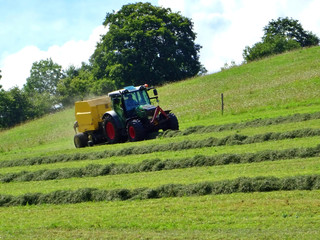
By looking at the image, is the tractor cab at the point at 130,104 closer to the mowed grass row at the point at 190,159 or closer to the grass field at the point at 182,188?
the grass field at the point at 182,188

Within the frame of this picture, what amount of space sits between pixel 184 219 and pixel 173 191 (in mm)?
2337

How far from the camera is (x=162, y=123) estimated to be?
2466 centimetres

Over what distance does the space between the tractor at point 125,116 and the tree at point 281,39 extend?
47022mm

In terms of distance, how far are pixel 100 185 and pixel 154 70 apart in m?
48.6

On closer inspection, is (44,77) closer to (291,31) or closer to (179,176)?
(291,31)

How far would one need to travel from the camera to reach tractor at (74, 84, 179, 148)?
944 inches

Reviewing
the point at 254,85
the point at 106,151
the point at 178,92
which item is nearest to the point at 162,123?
the point at 106,151

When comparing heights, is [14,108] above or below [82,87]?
below

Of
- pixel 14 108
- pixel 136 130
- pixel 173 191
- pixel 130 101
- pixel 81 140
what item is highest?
pixel 14 108

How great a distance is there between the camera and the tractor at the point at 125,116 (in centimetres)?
2398

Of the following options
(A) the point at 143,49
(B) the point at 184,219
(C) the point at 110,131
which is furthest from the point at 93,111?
(A) the point at 143,49

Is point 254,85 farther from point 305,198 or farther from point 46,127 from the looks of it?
point 305,198

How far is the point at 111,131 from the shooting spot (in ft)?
82.5

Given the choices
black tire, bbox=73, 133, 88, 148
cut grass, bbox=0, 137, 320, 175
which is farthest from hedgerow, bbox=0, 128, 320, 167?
black tire, bbox=73, 133, 88, 148
